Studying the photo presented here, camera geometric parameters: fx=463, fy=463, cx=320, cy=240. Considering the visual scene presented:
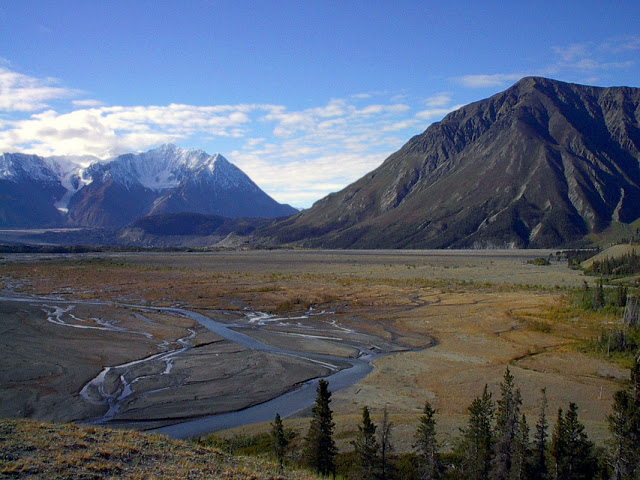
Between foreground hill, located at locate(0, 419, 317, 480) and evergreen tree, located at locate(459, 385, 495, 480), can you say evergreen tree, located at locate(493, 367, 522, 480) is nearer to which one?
evergreen tree, located at locate(459, 385, 495, 480)

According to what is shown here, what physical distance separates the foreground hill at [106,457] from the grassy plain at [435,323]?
6.33 meters

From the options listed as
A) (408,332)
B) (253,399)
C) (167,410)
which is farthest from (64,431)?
(408,332)

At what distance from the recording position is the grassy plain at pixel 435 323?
2264 centimetres

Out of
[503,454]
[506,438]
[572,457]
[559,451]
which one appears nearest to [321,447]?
[503,454]

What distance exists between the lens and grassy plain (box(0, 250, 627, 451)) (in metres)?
22.6

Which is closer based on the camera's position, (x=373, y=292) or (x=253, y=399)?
(x=253, y=399)

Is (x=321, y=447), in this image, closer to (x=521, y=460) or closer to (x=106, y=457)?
(x=521, y=460)

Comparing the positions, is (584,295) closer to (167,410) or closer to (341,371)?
(341,371)

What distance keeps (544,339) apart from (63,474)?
1306 inches

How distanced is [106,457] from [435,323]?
3350 centimetres

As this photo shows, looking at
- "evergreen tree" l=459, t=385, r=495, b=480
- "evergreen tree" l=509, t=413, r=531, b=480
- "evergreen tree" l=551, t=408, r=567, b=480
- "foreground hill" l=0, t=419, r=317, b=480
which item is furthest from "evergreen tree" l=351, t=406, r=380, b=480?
"evergreen tree" l=551, t=408, r=567, b=480

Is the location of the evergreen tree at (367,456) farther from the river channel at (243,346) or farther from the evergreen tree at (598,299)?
the evergreen tree at (598,299)

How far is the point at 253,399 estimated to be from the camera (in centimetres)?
2366

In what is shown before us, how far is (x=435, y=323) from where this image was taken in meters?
41.2
